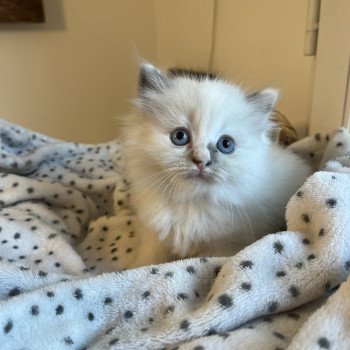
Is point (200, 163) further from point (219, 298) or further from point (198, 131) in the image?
point (219, 298)

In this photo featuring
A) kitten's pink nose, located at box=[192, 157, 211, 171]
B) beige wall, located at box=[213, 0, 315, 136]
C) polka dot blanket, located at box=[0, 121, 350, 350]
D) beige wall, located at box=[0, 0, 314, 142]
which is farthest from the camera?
beige wall, located at box=[0, 0, 314, 142]

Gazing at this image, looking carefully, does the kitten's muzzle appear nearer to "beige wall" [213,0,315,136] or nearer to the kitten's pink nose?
the kitten's pink nose

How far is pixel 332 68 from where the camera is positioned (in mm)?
1169

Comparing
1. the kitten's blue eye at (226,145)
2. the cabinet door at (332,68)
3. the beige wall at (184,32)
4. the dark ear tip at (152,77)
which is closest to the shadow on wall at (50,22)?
the beige wall at (184,32)

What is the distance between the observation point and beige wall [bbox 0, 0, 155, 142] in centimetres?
182

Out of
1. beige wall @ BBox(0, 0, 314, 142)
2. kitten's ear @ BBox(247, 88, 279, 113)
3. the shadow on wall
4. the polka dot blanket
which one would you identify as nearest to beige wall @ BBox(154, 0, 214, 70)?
beige wall @ BBox(0, 0, 314, 142)

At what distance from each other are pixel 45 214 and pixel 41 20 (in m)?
0.90

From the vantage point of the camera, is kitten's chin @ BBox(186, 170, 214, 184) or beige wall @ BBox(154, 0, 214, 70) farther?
beige wall @ BBox(154, 0, 214, 70)

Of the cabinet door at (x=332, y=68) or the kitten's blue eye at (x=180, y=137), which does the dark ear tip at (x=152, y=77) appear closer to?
the kitten's blue eye at (x=180, y=137)

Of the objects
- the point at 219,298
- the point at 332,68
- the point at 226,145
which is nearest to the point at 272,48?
the point at 332,68

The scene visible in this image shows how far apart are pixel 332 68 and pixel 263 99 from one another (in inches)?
13.4

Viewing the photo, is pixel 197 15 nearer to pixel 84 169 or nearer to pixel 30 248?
pixel 84 169

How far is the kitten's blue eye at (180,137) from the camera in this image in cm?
86

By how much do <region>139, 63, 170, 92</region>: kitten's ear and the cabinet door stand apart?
0.50 metres
